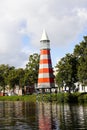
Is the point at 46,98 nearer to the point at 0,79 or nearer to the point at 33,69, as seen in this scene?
the point at 33,69

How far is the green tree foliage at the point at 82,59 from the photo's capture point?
98.9 meters

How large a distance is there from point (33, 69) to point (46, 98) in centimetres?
3396

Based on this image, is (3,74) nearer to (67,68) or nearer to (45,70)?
(45,70)

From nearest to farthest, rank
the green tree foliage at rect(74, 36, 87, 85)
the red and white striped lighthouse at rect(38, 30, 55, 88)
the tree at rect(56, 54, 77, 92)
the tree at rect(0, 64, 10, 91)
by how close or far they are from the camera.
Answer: the green tree foliage at rect(74, 36, 87, 85) → the tree at rect(56, 54, 77, 92) → the red and white striped lighthouse at rect(38, 30, 55, 88) → the tree at rect(0, 64, 10, 91)

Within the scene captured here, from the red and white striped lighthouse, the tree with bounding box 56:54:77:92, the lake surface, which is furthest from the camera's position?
the red and white striped lighthouse

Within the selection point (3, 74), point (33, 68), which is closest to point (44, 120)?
point (33, 68)

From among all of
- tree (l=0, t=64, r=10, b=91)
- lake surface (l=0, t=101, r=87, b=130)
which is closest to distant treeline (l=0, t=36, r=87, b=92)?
tree (l=0, t=64, r=10, b=91)

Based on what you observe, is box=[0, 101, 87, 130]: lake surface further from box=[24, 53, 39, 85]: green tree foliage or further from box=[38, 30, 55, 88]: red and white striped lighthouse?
box=[24, 53, 39, 85]: green tree foliage

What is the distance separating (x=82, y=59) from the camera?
10131cm

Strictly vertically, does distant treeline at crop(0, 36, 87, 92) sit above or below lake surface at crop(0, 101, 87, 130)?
above

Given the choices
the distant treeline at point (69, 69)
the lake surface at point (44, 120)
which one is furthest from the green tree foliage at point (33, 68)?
the lake surface at point (44, 120)

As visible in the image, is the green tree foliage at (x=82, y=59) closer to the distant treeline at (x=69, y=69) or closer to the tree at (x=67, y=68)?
the distant treeline at (x=69, y=69)

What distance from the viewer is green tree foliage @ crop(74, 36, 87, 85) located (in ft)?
324

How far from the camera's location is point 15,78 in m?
168
